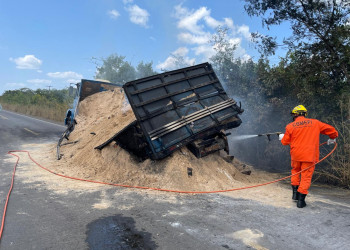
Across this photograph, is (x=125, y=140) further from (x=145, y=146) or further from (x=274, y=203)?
(x=274, y=203)

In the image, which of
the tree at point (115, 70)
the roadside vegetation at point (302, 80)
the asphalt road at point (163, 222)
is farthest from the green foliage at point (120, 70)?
the asphalt road at point (163, 222)

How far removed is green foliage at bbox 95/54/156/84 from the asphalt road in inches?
786

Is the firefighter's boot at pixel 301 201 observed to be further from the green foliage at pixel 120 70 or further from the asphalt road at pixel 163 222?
the green foliage at pixel 120 70

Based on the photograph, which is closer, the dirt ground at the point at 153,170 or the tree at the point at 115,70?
the dirt ground at the point at 153,170

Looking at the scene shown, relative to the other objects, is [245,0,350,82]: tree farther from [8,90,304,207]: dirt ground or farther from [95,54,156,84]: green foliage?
[95,54,156,84]: green foliage

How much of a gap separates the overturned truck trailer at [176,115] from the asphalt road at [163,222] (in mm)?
1224

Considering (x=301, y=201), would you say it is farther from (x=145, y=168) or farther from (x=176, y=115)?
(x=145, y=168)

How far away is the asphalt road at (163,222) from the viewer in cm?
322

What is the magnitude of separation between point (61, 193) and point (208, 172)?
2975 mm

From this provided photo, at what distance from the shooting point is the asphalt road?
10.6 feet

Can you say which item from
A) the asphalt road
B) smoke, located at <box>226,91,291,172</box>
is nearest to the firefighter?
the asphalt road

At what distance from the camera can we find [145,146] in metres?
6.06

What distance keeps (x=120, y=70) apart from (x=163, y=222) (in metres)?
22.7

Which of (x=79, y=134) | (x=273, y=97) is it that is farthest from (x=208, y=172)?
(x=79, y=134)
